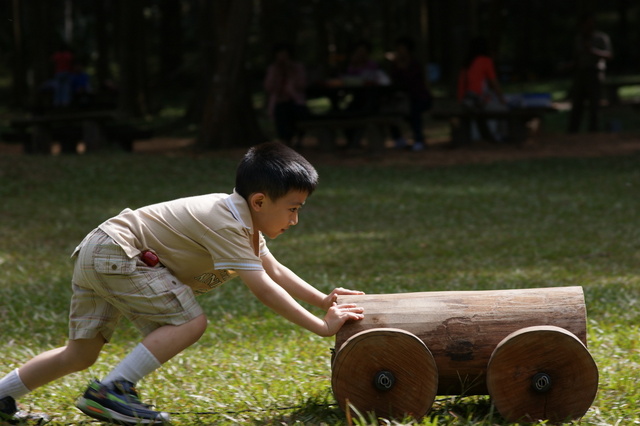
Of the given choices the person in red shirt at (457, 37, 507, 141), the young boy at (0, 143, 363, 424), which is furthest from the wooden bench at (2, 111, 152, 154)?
the young boy at (0, 143, 363, 424)

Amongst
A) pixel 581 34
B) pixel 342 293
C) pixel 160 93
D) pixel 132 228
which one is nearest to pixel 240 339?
pixel 342 293

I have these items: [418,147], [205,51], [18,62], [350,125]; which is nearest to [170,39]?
[18,62]

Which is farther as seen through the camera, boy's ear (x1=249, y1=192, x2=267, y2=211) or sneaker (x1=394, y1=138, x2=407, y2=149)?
sneaker (x1=394, y1=138, x2=407, y2=149)

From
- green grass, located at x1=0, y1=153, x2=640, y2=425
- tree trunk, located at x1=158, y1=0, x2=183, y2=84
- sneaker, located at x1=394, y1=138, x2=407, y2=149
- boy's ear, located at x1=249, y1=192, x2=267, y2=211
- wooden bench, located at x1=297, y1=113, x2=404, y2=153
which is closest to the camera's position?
boy's ear, located at x1=249, y1=192, x2=267, y2=211

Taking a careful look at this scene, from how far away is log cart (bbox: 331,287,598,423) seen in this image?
3.55m

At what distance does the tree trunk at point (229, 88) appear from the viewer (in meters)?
16.5

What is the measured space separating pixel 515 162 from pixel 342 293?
12182 mm

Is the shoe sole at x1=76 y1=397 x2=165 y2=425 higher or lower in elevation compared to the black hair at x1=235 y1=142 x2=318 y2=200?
lower

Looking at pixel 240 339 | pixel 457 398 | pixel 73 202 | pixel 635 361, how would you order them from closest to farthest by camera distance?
pixel 457 398 → pixel 635 361 → pixel 240 339 → pixel 73 202

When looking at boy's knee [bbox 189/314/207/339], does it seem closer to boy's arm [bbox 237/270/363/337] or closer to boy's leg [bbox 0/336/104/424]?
boy's arm [bbox 237/270/363/337]

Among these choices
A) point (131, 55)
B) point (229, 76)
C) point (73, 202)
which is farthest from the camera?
point (131, 55)

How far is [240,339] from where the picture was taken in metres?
5.49

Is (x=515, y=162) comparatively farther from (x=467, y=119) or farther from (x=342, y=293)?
(x=342, y=293)

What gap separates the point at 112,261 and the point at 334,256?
510 cm
